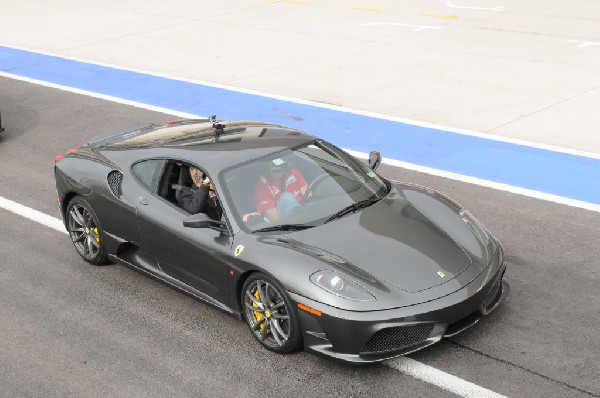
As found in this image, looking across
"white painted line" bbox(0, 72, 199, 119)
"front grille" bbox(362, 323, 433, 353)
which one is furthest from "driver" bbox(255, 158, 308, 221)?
"white painted line" bbox(0, 72, 199, 119)

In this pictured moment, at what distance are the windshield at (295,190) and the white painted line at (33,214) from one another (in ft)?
10.3

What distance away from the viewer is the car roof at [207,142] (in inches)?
313

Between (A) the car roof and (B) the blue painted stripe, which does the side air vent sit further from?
(B) the blue painted stripe

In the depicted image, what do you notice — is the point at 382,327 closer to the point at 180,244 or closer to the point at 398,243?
the point at 398,243

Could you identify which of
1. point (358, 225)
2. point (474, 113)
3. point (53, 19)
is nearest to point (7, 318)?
point (358, 225)

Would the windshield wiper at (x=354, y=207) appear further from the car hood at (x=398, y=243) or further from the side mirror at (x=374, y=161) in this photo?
the side mirror at (x=374, y=161)

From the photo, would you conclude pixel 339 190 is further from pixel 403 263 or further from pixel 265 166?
pixel 403 263

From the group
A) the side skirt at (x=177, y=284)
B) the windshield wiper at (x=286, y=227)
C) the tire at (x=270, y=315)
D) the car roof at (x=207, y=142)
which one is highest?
the car roof at (x=207, y=142)

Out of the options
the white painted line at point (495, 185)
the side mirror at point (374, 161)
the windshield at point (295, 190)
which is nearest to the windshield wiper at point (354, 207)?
the windshield at point (295, 190)

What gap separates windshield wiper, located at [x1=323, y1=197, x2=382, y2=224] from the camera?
751 cm

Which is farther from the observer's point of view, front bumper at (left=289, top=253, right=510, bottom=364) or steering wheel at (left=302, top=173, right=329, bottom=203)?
Result: steering wheel at (left=302, top=173, right=329, bottom=203)

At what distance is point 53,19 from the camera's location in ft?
77.9

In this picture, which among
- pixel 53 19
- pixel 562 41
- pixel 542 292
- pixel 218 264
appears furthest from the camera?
pixel 53 19

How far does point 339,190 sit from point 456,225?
1.02m
